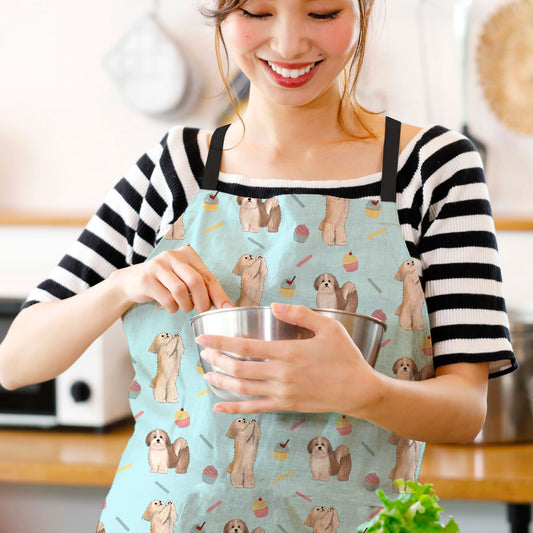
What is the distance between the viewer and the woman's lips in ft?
2.97

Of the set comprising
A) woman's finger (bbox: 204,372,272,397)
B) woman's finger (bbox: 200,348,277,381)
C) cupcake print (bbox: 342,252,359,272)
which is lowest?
woman's finger (bbox: 204,372,272,397)

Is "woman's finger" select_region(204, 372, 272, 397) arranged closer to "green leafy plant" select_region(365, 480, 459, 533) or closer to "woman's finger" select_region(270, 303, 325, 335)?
"woman's finger" select_region(270, 303, 325, 335)

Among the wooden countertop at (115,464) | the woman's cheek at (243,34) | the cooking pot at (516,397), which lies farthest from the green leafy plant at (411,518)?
the cooking pot at (516,397)

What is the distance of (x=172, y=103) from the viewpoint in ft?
6.84

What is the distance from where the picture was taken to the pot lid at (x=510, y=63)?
6.42 ft

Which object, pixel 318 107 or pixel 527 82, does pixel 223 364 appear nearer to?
pixel 318 107

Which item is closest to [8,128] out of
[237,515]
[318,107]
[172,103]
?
[172,103]

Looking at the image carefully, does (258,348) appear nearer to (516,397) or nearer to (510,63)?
(516,397)

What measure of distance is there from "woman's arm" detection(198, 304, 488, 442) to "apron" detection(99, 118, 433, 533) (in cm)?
12

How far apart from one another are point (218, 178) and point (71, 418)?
98cm

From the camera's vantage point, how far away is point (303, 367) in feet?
2.49

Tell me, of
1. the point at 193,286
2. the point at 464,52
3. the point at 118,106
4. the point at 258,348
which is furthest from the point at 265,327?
the point at 118,106

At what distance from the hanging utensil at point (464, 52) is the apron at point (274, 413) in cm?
104

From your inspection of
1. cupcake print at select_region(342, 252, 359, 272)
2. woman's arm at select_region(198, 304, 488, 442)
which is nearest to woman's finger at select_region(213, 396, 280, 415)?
woman's arm at select_region(198, 304, 488, 442)
